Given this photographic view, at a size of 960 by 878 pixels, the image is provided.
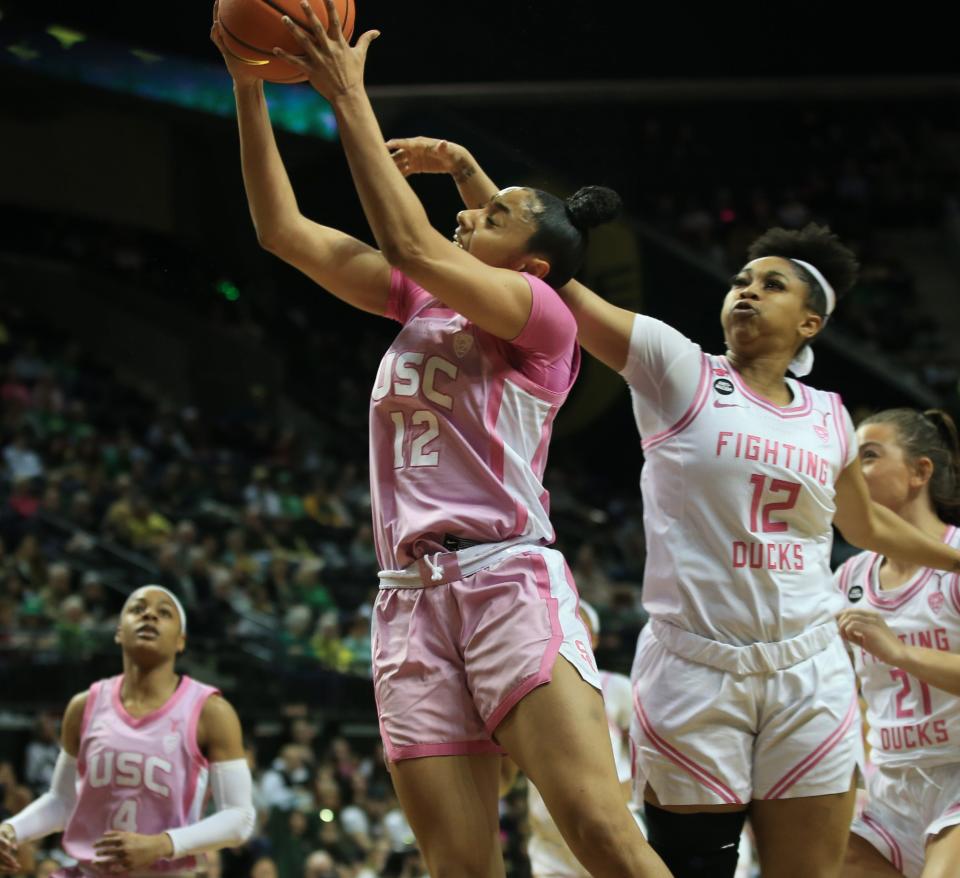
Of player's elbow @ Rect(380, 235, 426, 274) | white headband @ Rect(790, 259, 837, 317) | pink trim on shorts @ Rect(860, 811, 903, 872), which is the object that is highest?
white headband @ Rect(790, 259, 837, 317)

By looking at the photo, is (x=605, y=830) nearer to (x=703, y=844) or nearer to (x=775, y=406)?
(x=703, y=844)

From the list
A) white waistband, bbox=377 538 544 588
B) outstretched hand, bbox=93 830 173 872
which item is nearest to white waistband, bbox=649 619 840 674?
white waistband, bbox=377 538 544 588

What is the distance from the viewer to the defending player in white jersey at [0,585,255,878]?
5.03 metres

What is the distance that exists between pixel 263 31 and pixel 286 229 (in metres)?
0.44

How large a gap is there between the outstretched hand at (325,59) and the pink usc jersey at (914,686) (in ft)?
7.22

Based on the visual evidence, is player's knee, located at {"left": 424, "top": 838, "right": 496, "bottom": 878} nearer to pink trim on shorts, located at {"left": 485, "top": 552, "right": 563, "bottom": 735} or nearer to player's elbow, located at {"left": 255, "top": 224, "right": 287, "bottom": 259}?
pink trim on shorts, located at {"left": 485, "top": 552, "right": 563, "bottom": 735}

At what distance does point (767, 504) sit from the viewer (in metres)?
3.62

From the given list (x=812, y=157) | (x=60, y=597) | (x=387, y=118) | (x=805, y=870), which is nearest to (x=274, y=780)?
(x=60, y=597)

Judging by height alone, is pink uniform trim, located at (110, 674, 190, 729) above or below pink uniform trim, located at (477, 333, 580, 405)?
below

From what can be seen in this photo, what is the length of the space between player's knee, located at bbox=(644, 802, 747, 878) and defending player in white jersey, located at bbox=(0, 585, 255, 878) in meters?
2.01

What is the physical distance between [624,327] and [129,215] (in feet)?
46.7

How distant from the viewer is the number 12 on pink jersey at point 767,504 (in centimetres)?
361

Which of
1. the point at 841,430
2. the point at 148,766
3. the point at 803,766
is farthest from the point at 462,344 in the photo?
the point at 148,766

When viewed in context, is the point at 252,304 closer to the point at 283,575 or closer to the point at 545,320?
the point at 283,575
